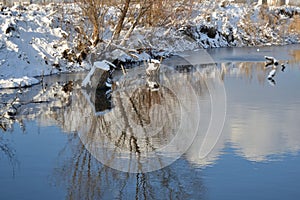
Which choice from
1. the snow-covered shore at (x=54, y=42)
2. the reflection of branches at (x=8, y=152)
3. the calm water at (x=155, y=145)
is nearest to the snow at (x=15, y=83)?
the snow-covered shore at (x=54, y=42)

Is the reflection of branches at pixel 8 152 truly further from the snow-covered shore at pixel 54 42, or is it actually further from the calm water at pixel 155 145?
the snow-covered shore at pixel 54 42

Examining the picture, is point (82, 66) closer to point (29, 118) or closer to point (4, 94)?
point (4, 94)

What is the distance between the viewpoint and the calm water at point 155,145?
689cm

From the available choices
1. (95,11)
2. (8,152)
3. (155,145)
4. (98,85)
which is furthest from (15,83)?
(155,145)

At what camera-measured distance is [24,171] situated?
301 inches

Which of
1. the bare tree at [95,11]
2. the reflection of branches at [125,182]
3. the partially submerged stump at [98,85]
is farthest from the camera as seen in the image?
the bare tree at [95,11]

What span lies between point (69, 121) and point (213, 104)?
3937 mm

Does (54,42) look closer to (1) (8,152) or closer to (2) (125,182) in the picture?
(1) (8,152)

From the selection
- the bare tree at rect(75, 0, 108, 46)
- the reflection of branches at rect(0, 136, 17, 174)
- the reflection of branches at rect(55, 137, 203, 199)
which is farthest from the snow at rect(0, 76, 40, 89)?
the reflection of branches at rect(55, 137, 203, 199)

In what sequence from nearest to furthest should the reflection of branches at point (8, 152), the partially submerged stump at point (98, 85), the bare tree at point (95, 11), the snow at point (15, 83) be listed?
the reflection of branches at point (8, 152)
the partially submerged stump at point (98, 85)
the snow at point (15, 83)
the bare tree at point (95, 11)

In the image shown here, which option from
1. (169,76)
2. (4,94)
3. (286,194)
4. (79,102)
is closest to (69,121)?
(79,102)

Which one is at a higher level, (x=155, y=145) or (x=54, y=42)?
(x=54, y=42)

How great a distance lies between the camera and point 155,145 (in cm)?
914

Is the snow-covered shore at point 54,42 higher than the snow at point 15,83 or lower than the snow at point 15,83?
higher
